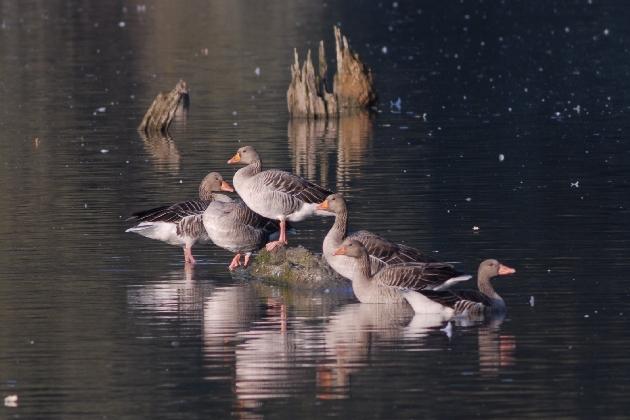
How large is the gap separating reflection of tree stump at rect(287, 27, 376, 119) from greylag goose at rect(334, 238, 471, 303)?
20933 millimetres

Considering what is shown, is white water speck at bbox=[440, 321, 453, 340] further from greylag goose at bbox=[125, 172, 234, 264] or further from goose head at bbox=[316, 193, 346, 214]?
greylag goose at bbox=[125, 172, 234, 264]

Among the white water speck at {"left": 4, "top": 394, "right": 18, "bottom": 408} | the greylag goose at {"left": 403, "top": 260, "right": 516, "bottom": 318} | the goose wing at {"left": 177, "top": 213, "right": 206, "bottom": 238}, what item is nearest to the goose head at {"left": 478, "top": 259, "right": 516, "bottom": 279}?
the greylag goose at {"left": 403, "top": 260, "right": 516, "bottom": 318}

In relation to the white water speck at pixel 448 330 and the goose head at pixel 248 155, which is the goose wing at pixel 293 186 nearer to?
the goose head at pixel 248 155

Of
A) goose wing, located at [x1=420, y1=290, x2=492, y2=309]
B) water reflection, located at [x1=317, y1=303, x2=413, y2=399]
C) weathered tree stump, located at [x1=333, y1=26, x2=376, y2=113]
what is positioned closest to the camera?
water reflection, located at [x1=317, y1=303, x2=413, y2=399]

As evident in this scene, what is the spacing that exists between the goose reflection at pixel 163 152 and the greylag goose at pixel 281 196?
9.45 meters

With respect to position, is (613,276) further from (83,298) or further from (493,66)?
(493,66)

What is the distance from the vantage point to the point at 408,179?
1160 inches

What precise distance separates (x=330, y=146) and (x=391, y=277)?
17047 mm

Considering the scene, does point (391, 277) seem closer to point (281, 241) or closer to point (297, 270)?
point (297, 270)

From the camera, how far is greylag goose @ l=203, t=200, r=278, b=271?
21328mm

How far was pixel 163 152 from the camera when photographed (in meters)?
35.1

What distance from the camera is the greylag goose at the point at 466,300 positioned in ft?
58.6

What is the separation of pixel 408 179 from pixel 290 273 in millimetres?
9039

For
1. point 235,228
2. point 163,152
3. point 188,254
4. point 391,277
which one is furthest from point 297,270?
point 163,152
